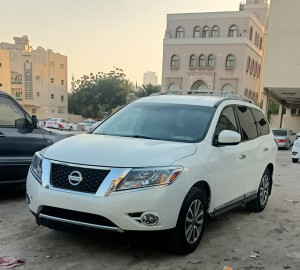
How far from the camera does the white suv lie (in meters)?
3.55

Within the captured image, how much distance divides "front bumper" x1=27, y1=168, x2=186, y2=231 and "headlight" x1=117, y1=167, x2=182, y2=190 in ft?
0.18

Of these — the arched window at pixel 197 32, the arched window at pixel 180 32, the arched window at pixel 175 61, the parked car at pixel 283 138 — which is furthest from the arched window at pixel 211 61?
the parked car at pixel 283 138

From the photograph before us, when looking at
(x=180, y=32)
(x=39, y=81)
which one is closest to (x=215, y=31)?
(x=180, y=32)

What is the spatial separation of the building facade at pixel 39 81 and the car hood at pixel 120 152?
176 ft

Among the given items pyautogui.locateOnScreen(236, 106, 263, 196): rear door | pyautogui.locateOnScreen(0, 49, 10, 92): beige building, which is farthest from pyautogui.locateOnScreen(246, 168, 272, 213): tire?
pyautogui.locateOnScreen(0, 49, 10, 92): beige building

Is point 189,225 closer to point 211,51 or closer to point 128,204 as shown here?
point 128,204

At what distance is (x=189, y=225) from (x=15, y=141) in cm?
341

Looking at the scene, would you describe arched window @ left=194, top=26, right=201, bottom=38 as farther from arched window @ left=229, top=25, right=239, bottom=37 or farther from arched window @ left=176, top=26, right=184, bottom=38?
arched window @ left=229, top=25, right=239, bottom=37

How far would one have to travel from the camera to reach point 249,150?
5.41 m

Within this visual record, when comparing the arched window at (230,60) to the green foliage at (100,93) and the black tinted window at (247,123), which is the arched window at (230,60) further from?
the black tinted window at (247,123)

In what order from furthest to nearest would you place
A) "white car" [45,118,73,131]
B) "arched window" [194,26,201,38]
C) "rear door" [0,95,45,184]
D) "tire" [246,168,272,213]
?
1. "arched window" [194,26,201,38]
2. "white car" [45,118,73,131]
3. "tire" [246,168,272,213]
4. "rear door" [0,95,45,184]

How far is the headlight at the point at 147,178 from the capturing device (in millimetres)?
3551

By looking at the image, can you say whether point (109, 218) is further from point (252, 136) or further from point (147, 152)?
point (252, 136)

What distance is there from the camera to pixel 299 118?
45125 mm
